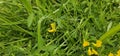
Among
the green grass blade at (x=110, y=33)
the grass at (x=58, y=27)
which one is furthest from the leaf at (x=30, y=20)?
the green grass blade at (x=110, y=33)

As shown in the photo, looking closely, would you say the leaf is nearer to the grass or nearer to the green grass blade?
the grass

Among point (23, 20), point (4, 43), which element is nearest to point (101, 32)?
point (23, 20)

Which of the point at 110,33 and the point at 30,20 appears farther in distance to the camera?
the point at 30,20

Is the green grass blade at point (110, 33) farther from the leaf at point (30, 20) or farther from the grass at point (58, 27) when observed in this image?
the leaf at point (30, 20)

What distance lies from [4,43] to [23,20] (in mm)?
208

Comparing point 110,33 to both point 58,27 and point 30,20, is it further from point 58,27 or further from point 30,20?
point 30,20

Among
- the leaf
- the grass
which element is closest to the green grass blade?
the grass

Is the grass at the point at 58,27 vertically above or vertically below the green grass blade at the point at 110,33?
above

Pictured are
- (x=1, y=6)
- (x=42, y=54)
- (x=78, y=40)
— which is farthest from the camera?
(x=1, y=6)

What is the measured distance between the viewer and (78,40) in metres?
1.74

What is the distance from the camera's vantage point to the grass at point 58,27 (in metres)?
1.70

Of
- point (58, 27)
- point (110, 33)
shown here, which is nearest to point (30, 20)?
point (58, 27)

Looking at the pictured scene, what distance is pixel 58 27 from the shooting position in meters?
1.80

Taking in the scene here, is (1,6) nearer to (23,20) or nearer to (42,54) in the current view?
(23,20)
